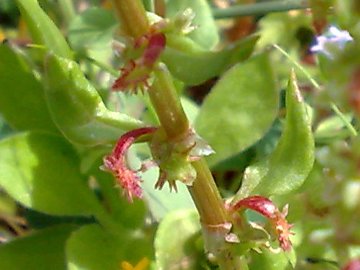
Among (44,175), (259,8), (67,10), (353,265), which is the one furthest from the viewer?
(67,10)

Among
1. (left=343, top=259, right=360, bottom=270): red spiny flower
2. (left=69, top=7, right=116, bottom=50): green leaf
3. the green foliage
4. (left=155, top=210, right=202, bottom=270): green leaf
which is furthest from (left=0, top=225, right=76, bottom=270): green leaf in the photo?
(left=343, top=259, right=360, bottom=270): red spiny flower

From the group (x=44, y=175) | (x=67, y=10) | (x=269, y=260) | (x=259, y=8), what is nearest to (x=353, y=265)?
(x=269, y=260)

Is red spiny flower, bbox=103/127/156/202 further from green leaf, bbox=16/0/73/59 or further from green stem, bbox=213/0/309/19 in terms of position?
green stem, bbox=213/0/309/19

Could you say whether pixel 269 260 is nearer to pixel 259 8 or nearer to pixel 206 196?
pixel 206 196

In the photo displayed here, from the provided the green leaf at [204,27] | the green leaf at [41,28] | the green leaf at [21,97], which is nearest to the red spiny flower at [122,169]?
the green leaf at [41,28]

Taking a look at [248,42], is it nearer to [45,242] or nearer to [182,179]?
[182,179]
